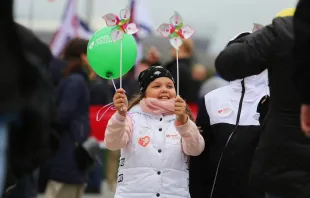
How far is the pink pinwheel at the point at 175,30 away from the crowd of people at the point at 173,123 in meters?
0.28

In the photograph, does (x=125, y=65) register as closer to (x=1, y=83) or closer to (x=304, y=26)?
(x=304, y=26)

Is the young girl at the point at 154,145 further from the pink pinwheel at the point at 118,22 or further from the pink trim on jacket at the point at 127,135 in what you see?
the pink pinwheel at the point at 118,22

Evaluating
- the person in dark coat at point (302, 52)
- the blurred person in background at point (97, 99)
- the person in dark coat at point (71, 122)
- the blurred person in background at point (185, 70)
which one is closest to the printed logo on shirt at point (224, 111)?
the blurred person in background at point (185, 70)

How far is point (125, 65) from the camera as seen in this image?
6.20 m

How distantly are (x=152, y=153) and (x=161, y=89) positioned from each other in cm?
50

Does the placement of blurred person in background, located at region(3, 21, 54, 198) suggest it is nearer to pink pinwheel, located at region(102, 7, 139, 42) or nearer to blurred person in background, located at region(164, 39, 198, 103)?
pink pinwheel, located at region(102, 7, 139, 42)

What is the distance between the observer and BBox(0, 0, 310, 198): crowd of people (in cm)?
352

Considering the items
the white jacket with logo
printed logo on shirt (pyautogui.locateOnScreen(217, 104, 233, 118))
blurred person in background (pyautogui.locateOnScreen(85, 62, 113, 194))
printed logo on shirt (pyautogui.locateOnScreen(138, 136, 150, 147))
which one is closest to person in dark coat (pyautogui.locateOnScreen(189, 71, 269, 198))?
printed logo on shirt (pyautogui.locateOnScreen(217, 104, 233, 118))

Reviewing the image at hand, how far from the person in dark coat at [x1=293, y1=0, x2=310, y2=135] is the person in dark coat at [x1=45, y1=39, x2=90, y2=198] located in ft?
14.3

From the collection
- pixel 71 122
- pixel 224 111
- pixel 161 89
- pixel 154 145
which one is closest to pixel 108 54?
pixel 161 89

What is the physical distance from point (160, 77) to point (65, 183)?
2.46 m

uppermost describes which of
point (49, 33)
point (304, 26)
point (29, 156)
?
point (49, 33)

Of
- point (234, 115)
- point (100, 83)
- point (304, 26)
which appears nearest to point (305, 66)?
point (304, 26)

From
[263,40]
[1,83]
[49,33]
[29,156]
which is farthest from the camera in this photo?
[49,33]
